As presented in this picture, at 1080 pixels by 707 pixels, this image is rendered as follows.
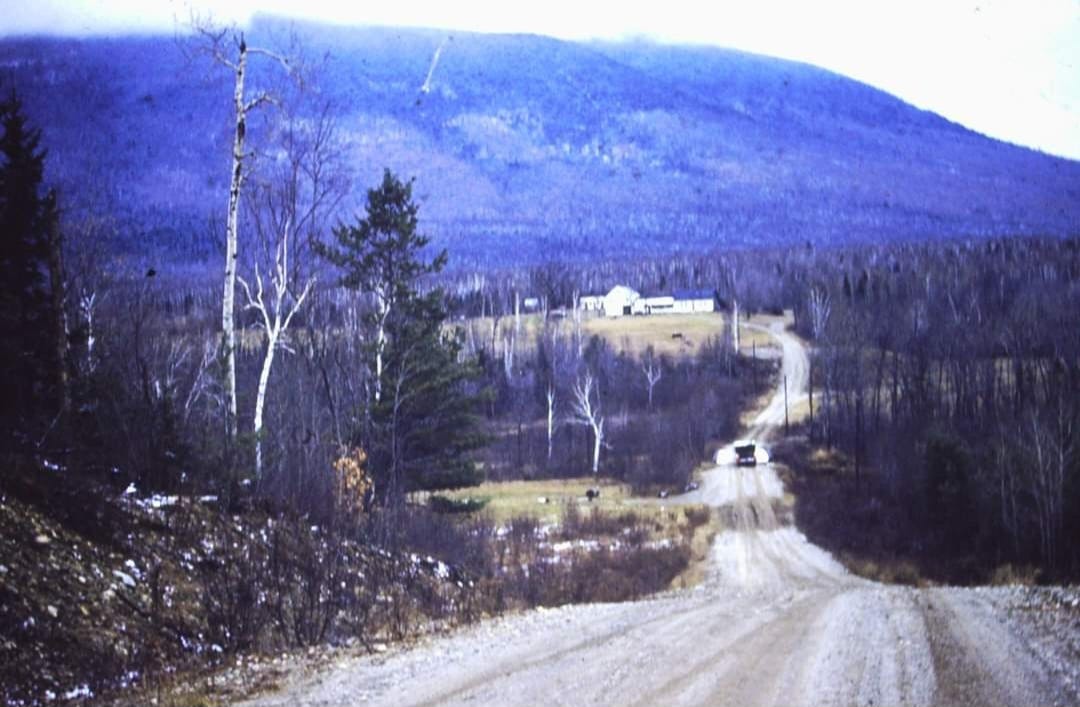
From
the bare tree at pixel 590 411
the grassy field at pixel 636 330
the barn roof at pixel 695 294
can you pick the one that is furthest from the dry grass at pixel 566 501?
the barn roof at pixel 695 294

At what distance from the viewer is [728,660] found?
851 centimetres

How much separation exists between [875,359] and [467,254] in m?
50.2

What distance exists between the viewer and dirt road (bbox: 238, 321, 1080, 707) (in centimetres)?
718

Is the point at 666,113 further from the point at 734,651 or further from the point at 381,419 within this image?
the point at 734,651

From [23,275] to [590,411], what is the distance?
136 feet

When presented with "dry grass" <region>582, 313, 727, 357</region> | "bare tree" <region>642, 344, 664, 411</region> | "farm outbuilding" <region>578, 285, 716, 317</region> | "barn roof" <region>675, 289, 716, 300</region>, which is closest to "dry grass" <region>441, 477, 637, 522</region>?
"bare tree" <region>642, 344, 664, 411</region>

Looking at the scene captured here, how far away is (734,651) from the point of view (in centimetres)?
895

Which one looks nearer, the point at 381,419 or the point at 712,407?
the point at 381,419

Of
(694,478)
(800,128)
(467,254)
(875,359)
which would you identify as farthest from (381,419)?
(800,128)

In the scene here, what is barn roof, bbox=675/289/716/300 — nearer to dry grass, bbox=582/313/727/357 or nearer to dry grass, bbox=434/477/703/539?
dry grass, bbox=582/313/727/357

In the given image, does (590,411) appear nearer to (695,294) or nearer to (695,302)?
(695,302)

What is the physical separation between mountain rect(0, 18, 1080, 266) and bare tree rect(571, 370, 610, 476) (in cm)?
1722

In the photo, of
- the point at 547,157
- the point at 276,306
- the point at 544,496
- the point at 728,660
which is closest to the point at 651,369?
the point at 544,496

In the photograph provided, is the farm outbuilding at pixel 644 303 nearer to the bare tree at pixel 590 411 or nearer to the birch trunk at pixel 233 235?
the bare tree at pixel 590 411
